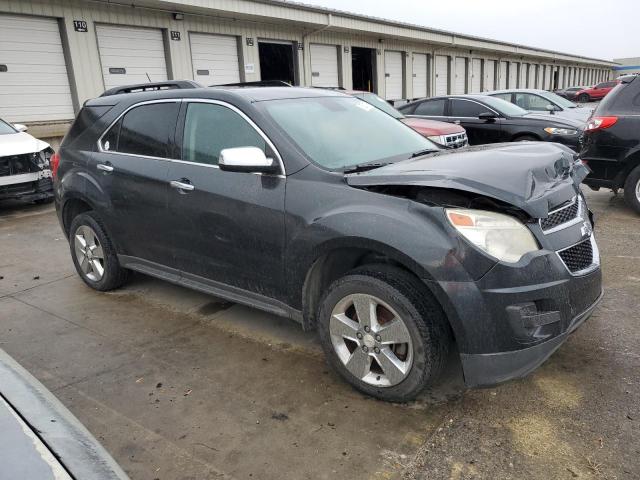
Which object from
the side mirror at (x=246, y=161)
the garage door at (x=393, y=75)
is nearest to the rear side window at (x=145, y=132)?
the side mirror at (x=246, y=161)

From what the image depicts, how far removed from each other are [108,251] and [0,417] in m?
3.15

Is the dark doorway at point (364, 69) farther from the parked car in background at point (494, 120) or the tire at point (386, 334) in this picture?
the tire at point (386, 334)

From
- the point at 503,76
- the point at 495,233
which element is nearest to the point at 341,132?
the point at 495,233

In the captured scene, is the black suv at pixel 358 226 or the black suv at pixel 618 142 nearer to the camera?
the black suv at pixel 358 226

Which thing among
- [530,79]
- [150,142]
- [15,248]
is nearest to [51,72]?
[15,248]

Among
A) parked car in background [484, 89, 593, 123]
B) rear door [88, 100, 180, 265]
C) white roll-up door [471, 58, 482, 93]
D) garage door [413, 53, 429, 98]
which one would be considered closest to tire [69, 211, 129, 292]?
→ rear door [88, 100, 180, 265]

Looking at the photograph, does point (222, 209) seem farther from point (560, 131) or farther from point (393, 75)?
point (393, 75)

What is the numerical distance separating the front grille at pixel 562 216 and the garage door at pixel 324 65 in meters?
17.1

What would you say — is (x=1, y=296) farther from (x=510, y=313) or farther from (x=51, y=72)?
(x=51, y=72)

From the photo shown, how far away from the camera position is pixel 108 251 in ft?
14.7

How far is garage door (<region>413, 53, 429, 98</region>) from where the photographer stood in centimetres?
2532

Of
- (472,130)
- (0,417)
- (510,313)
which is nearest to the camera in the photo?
(0,417)

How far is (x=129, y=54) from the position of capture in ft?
44.0

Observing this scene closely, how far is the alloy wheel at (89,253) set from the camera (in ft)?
15.1
